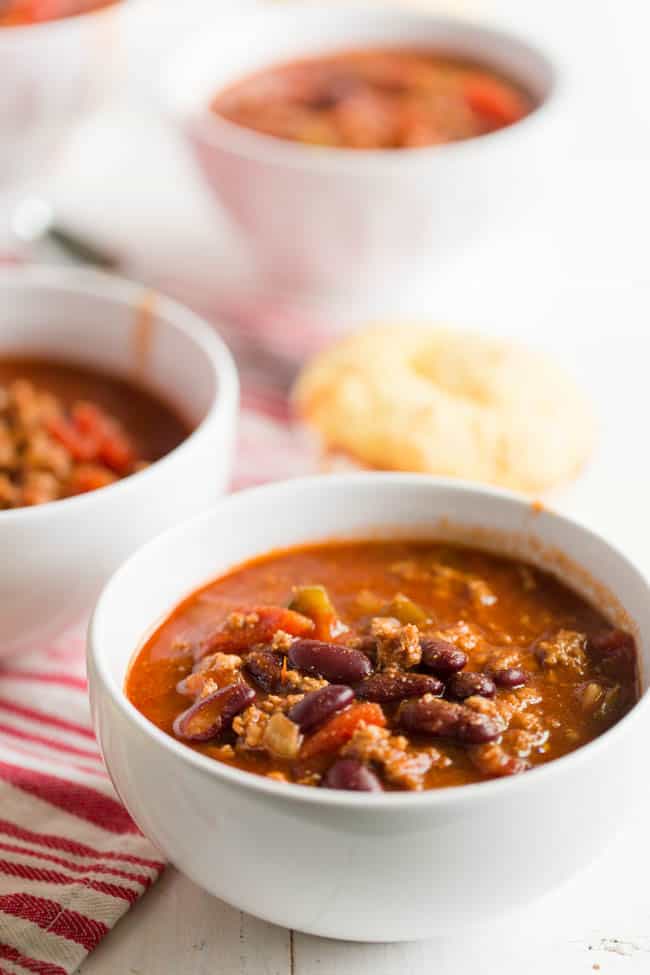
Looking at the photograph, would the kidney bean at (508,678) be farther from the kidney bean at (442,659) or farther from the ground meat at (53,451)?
the ground meat at (53,451)

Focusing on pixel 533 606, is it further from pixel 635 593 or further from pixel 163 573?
pixel 163 573

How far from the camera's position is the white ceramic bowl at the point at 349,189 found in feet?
13.4

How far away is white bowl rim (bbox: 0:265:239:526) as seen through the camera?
2947 millimetres

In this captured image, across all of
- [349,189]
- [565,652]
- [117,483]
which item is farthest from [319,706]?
[349,189]

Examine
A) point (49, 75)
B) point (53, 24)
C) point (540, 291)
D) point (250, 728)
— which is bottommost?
point (540, 291)

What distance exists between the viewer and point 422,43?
5031 mm

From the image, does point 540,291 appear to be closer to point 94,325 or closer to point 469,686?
point 94,325

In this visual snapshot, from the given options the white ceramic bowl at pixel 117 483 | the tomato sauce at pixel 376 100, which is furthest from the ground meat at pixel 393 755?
the tomato sauce at pixel 376 100

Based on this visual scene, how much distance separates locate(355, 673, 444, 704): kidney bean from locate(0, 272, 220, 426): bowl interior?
146 cm

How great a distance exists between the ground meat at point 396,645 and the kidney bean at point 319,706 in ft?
0.56

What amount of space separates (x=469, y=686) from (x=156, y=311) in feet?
5.62

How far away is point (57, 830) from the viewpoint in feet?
9.03

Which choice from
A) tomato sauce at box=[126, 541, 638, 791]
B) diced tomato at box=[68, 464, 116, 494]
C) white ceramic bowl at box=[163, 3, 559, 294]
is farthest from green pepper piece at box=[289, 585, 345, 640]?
white ceramic bowl at box=[163, 3, 559, 294]

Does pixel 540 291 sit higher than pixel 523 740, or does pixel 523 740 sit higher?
pixel 523 740
